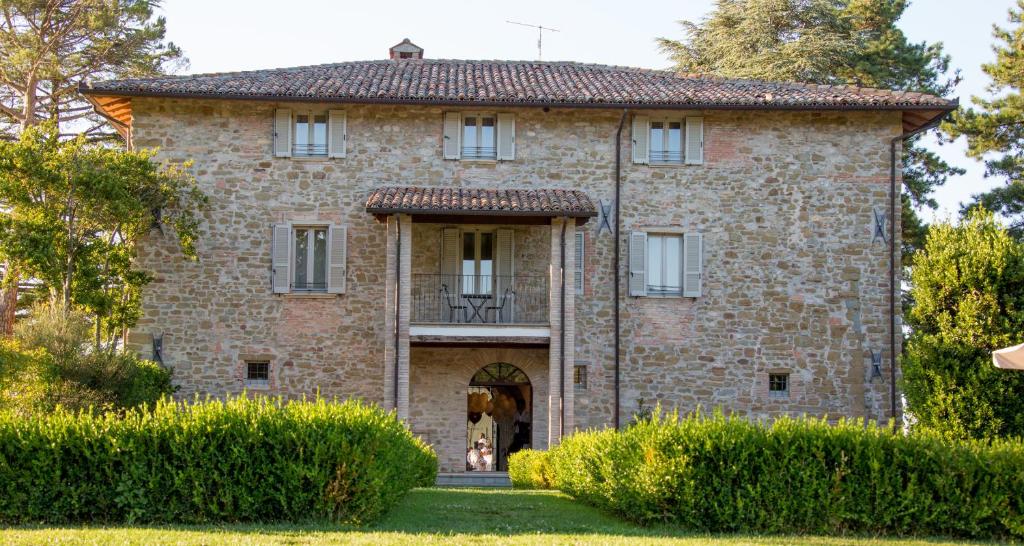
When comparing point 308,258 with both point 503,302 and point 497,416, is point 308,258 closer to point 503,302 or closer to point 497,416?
point 503,302

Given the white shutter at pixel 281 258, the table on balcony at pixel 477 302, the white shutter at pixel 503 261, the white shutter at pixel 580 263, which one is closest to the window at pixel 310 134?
the white shutter at pixel 281 258

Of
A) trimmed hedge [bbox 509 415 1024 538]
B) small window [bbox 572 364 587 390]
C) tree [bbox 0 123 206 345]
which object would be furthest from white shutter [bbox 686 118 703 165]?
trimmed hedge [bbox 509 415 1024 538]

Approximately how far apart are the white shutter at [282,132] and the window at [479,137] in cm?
352

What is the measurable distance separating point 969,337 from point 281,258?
13.0 meters

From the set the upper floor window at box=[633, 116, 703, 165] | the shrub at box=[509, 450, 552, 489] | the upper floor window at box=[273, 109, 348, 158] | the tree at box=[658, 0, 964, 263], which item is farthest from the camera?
the tree at box=[658, 0, 964, 263]

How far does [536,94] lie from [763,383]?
7402 millimetres

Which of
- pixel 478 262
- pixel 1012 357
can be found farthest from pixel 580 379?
pixel 1012 357

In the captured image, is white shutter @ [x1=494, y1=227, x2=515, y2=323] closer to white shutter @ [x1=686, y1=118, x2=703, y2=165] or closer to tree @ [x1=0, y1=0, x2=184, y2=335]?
white shutter @ [x1=686, y1=118, x2=703, y2=165]

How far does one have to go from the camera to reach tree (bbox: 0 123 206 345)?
72.1 feet

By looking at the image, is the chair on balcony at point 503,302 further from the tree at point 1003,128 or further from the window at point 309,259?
the tree at point 1003,128

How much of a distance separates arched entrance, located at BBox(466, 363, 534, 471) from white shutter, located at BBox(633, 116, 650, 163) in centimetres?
504

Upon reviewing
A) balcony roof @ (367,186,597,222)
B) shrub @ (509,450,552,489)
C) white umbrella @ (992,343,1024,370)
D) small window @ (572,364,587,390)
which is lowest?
shrub @ (509,450,552,489)

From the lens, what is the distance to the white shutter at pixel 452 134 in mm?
24922

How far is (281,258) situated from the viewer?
24.4 metres
